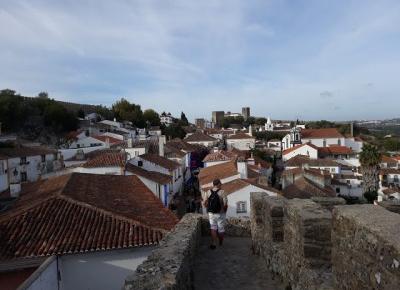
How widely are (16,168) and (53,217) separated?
2707 cm

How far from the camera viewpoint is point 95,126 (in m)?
67.9

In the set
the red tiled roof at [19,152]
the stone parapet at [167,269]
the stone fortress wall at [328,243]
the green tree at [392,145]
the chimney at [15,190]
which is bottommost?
the green tree at [392,145]

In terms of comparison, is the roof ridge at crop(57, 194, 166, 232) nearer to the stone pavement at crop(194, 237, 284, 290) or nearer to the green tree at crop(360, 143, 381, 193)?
the stone pavement at crop(194, 237, 284, 290)

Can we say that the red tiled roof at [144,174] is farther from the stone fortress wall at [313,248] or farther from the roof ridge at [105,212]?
the stone fortress wall at [313,248]

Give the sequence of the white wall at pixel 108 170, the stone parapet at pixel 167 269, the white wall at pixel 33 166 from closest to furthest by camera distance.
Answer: the stone parapet at pixel 167 269, the white wall at pixel 108 170, the white wall at pixel 33 166

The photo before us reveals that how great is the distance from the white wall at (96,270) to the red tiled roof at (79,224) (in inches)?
10.7

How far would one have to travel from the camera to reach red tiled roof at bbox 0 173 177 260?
1008cm

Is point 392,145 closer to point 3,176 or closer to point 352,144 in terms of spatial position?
point 352,144

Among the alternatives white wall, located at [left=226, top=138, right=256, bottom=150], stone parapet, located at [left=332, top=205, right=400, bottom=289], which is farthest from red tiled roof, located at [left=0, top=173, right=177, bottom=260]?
white wall, located at [left=226, top=138, right=256, bottom=150]

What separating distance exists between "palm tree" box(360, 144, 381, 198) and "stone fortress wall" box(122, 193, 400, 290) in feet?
134

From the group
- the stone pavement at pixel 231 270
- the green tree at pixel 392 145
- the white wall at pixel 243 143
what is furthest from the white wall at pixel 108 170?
the green tree at pixel 392 145

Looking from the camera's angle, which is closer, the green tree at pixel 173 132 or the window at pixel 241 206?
the window at pixel 241 206

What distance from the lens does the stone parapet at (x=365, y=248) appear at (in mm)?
2916

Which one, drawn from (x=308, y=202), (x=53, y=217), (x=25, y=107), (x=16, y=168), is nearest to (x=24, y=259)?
(x=53, y=217)
